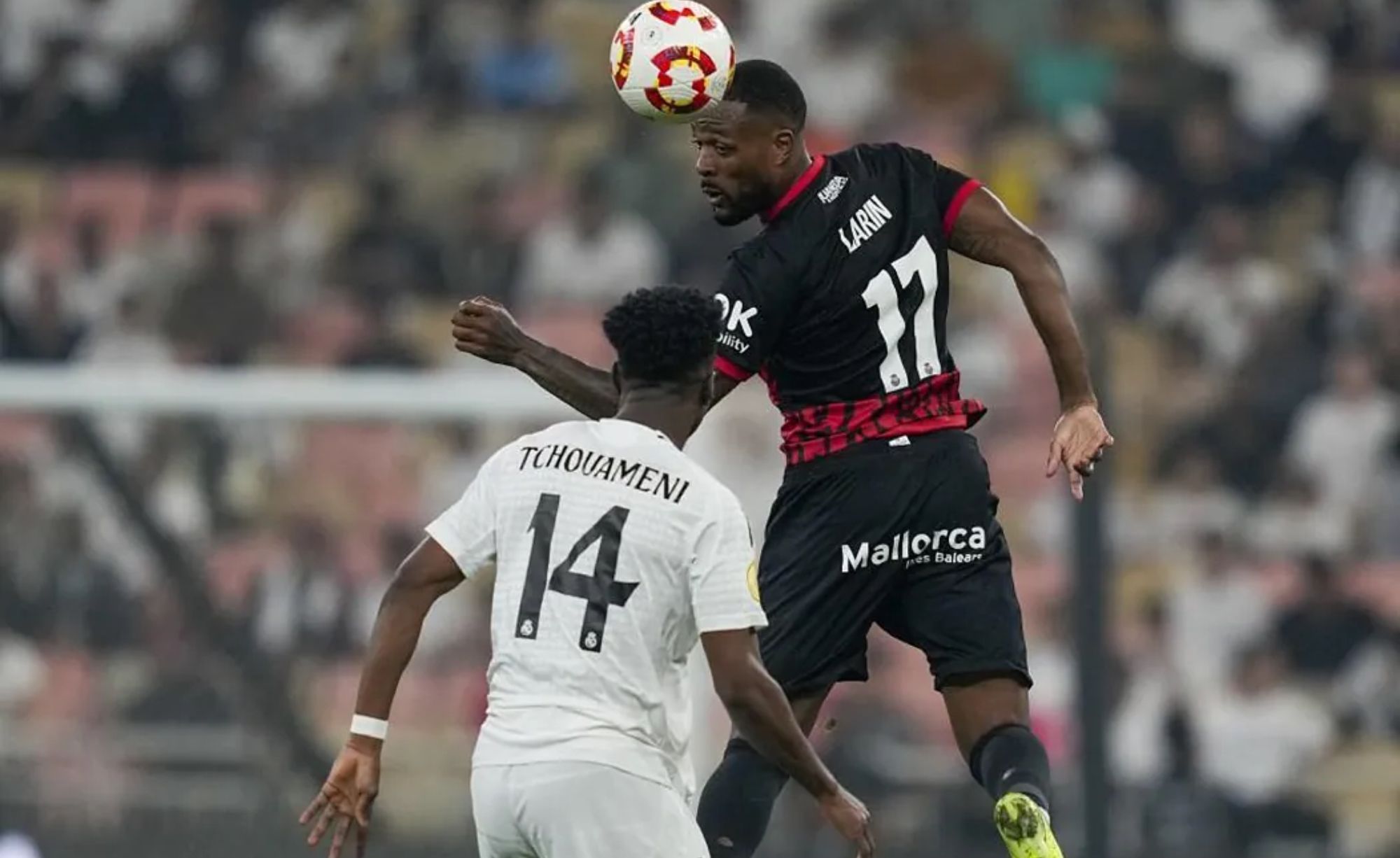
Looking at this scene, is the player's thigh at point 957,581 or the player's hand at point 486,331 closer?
the player's hand at point 486,331

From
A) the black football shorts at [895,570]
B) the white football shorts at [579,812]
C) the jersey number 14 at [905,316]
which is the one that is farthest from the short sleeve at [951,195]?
the white football shorts at [579,812]

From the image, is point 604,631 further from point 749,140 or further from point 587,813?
point 749,140

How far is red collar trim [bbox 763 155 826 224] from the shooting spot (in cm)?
704

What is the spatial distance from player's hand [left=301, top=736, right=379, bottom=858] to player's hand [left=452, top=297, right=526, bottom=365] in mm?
1052

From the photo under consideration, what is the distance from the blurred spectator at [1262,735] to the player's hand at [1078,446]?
6.28m

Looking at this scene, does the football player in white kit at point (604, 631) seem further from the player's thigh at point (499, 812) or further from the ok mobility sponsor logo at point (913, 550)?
the ok mobility sponsor logo at point (913, 550)

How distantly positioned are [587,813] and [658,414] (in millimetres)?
865

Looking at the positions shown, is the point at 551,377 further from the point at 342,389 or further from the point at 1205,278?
the point at 1205,278

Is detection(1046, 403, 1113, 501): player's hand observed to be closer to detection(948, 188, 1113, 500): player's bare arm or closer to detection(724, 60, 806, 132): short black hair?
detection(948, 188, 1113, 500): player's bare arm

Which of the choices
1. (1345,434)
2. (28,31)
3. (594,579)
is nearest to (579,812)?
(594,579)

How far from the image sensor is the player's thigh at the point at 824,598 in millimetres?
7094

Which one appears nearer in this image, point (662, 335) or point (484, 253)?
point (662, 335)

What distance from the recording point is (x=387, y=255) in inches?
620

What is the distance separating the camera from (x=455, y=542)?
5965mm
